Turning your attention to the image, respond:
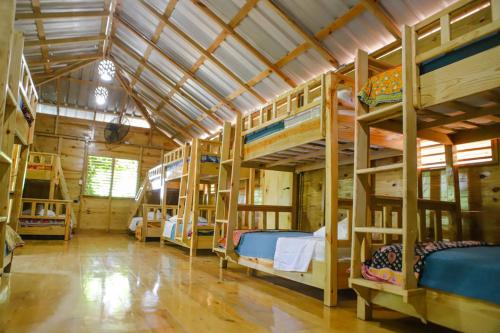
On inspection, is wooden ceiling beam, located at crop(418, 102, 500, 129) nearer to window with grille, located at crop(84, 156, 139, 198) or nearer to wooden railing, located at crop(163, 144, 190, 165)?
wooden railing, located at crop(163, 144, 190, 165)

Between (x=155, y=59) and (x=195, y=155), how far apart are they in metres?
3.04

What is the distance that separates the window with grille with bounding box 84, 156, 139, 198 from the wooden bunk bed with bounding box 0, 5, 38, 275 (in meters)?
6.68

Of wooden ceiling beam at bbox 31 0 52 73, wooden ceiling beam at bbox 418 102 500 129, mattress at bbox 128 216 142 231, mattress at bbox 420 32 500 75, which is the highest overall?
wooden ceiling beam at bbox 31 0 52 73

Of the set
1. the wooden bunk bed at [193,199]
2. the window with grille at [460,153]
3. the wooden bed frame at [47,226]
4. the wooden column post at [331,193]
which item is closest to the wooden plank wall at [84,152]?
the wooden bed frame at [47,226]

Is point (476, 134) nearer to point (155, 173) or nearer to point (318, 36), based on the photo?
point (318, 36)

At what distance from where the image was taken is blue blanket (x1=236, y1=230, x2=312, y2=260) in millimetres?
3353

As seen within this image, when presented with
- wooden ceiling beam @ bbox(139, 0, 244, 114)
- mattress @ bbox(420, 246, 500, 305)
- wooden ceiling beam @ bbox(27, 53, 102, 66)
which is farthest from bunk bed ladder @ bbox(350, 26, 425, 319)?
wooden ceiling beam @ bbox(27, 53, 102, 66)

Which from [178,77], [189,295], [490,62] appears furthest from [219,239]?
[178,77]

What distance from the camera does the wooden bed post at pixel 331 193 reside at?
2.58m

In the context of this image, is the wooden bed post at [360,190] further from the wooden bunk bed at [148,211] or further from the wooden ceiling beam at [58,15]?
the wooden bunk bed at [148,211]

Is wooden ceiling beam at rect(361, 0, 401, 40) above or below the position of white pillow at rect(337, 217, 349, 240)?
above

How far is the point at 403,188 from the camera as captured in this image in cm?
196

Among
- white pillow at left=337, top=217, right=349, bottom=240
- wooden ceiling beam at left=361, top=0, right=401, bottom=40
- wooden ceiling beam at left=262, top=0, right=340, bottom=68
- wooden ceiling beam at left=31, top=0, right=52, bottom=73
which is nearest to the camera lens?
white pillow at left=337, top=217, right=349, bottom=240

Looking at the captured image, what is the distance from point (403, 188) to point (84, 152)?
9.99 meters
